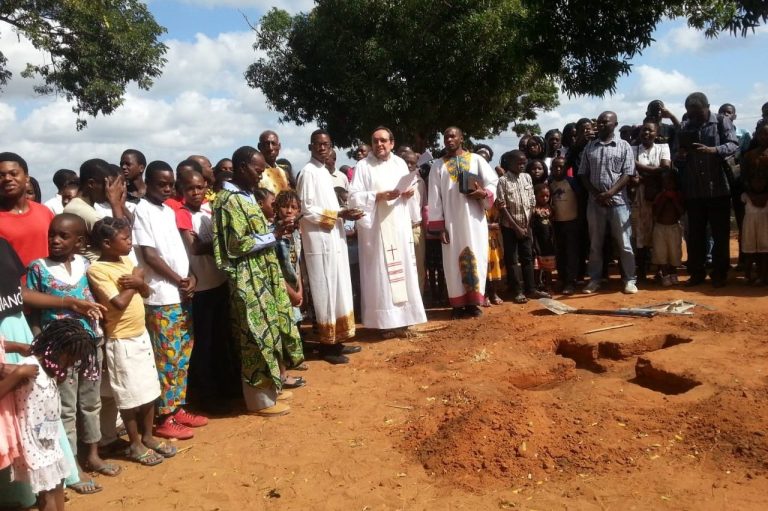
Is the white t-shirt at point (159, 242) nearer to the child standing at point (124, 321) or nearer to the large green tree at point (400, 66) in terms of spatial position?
the child standing at point (124, 321)

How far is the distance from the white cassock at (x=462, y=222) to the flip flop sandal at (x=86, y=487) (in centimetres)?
437

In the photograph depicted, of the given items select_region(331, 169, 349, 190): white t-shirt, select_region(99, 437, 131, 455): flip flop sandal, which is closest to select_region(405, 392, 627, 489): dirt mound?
select_region(99, 437, 131, 455): flip flop sandal

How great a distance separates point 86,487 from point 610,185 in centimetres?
610

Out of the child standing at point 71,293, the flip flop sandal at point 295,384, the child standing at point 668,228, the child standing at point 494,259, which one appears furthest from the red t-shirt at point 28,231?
the child standing at point 668,228

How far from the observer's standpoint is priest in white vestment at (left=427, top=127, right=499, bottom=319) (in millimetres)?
7043

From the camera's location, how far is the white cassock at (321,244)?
5812mm

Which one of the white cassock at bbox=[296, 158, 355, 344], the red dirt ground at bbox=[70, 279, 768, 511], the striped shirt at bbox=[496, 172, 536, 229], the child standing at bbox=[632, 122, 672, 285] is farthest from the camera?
the child standing at bbox=[632, 122, 672, 285]

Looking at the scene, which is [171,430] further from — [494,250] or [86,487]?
[494,250]

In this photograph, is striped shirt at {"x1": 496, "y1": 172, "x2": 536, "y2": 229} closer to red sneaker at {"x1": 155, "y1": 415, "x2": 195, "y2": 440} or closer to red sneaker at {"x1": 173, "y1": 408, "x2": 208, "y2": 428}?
red sneaker at {"x1": 173, "y1": 408, "x2": 208, "y2": 428}

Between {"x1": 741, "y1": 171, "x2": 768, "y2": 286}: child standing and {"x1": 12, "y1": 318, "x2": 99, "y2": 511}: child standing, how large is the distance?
7.08 meters

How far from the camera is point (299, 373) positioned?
18.6 feet

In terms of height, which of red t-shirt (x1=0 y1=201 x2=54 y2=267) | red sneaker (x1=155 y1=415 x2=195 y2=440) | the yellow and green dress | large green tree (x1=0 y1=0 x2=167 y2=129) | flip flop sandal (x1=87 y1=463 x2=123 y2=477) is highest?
large green tree (x1=0 y1=0 x2=167 y2=129)

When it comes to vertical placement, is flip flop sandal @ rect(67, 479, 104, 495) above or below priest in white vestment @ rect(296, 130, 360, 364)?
below

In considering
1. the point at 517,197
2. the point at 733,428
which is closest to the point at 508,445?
the point at 733,428
